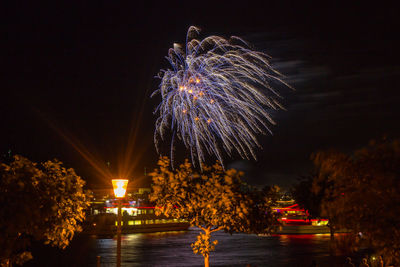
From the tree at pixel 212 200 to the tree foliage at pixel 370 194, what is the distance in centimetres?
619

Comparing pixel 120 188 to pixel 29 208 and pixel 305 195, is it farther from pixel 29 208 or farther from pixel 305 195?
pixel 305 195

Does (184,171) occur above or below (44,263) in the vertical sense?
above

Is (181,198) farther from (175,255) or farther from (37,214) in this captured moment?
(175,255)

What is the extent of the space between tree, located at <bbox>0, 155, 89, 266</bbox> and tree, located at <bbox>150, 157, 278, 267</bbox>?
346 centimetres

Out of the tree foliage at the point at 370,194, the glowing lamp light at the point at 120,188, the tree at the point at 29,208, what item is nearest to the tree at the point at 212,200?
the glowing lamp light at the point at 120,188

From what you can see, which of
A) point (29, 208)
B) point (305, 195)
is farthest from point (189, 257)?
point (29, 208)

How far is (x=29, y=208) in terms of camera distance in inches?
362

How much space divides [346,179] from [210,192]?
6.86 metres

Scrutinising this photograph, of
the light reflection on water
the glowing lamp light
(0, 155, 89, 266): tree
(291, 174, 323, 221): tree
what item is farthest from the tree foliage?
(291, 174, 323, 221): tree

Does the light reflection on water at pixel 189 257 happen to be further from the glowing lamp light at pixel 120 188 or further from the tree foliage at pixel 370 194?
the tree foliage at pixel 370 194

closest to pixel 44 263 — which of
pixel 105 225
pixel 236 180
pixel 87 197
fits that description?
pixel 87 197

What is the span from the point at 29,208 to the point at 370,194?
6596mm

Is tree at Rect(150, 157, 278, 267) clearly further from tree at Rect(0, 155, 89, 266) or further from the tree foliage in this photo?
the tree foliage

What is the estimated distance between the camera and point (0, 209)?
907 cm
